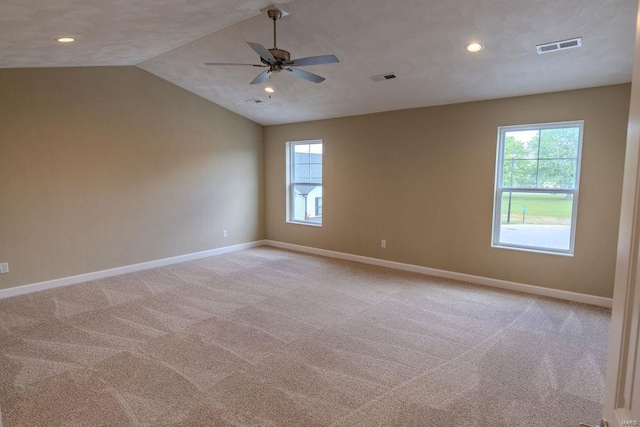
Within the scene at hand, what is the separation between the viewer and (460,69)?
13.1 feet

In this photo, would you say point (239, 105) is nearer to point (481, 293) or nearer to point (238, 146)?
point (238, 146)

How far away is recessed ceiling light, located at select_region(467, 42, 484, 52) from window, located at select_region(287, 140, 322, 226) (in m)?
3.46

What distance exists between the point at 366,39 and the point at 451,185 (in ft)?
7.91

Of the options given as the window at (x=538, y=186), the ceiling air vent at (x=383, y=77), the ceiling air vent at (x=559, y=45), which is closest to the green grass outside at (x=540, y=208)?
the window at (x=538, y=186)

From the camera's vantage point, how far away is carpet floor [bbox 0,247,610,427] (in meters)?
2.28

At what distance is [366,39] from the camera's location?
12.0ft

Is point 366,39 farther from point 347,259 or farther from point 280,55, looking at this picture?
point 347,259

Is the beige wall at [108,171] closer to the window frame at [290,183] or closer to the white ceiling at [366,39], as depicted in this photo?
the white ceiling at [366,39]

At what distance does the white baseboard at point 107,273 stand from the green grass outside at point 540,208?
474 centimetres

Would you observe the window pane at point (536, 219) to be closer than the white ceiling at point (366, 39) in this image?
No

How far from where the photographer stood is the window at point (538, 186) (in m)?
4.26

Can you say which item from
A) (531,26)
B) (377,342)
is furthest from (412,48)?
(377,342)

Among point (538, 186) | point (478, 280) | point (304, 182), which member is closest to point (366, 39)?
point (538, 186)

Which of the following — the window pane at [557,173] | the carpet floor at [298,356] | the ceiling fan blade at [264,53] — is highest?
the ceiling fan blade at [264,53]
